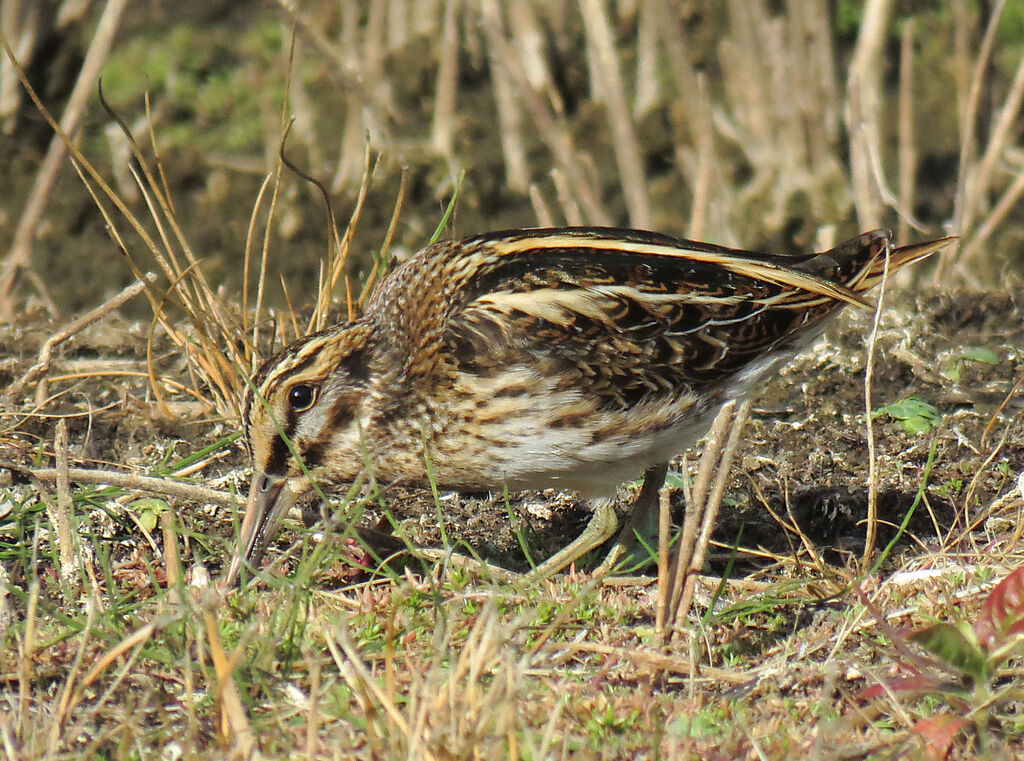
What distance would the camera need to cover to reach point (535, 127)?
27.3 ft

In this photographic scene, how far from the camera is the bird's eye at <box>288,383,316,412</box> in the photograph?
4086 millimetres

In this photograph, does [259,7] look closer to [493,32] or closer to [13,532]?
[493,32]

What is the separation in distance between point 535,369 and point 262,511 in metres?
0.94

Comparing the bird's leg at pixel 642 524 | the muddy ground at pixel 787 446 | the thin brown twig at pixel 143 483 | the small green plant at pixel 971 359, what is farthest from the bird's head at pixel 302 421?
the small green plant at pixel 971 359

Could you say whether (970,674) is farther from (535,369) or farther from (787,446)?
(787,446)

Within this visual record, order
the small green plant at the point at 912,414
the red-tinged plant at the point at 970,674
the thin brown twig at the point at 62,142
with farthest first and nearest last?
the thin brown twig at the point at 62,142, the small green plant at the point at 912,414, the red-tinged plant at the point at 970,674

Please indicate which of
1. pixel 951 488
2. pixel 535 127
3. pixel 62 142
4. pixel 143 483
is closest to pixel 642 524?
pixel 951 488

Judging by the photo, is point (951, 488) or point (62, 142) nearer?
point (951, 488)

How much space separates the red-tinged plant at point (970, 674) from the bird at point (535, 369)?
3.96 ft

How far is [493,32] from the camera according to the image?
275 inches

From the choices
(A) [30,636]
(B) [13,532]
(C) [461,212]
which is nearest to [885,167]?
(C) [461,212]

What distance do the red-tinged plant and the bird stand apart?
1.21 m

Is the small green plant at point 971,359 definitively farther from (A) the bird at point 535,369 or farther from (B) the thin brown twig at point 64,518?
(B) the thin brown twig at point 64,518

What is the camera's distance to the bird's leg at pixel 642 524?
4.45 meters
